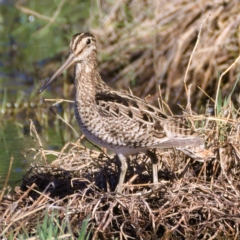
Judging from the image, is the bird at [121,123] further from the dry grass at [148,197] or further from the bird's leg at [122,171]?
the dry grass at [148,197]

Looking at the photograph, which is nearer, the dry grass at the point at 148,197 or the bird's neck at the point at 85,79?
the dry grass at the point at 148,197

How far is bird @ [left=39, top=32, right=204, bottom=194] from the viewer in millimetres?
5281

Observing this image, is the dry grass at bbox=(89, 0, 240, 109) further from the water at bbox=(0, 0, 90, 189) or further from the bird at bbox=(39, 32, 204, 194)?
the bird at bbox=(39, 32, 204, 194)

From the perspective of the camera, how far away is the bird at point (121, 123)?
5281 mm

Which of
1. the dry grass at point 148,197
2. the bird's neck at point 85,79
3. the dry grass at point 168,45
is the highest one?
the dry grass at point 168,45

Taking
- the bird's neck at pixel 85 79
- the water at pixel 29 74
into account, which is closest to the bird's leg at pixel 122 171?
the bird's neck at pixel 85 79

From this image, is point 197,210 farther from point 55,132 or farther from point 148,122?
point 55,132

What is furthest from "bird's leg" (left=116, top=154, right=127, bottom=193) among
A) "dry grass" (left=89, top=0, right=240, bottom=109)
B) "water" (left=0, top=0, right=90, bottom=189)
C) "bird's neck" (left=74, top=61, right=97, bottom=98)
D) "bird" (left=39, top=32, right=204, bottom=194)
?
"dry grass" (left=89, top=0, right=240, bottom=109)

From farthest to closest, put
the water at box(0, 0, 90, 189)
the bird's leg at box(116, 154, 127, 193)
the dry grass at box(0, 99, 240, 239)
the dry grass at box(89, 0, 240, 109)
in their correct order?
the dry grass at box(89, 0, 240, 109) < the water at box(0, 0, 90, 189) < the bird's leg at box(116, 154, 127, 193) < the dry grass at box(0, 99, 240, 239)

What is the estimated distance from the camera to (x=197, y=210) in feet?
17.3

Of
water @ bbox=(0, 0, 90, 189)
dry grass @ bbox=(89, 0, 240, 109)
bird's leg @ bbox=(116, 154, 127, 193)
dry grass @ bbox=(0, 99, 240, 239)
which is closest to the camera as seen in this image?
dry grass @ bbox=(0, 99, 240, 239)

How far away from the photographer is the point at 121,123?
17.4ft

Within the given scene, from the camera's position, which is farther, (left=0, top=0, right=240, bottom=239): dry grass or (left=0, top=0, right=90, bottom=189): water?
(left=0, top=0, right=90, bottom=189): water

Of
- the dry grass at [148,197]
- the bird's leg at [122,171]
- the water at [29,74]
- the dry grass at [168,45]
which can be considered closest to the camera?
the dry grass at [148,197]
